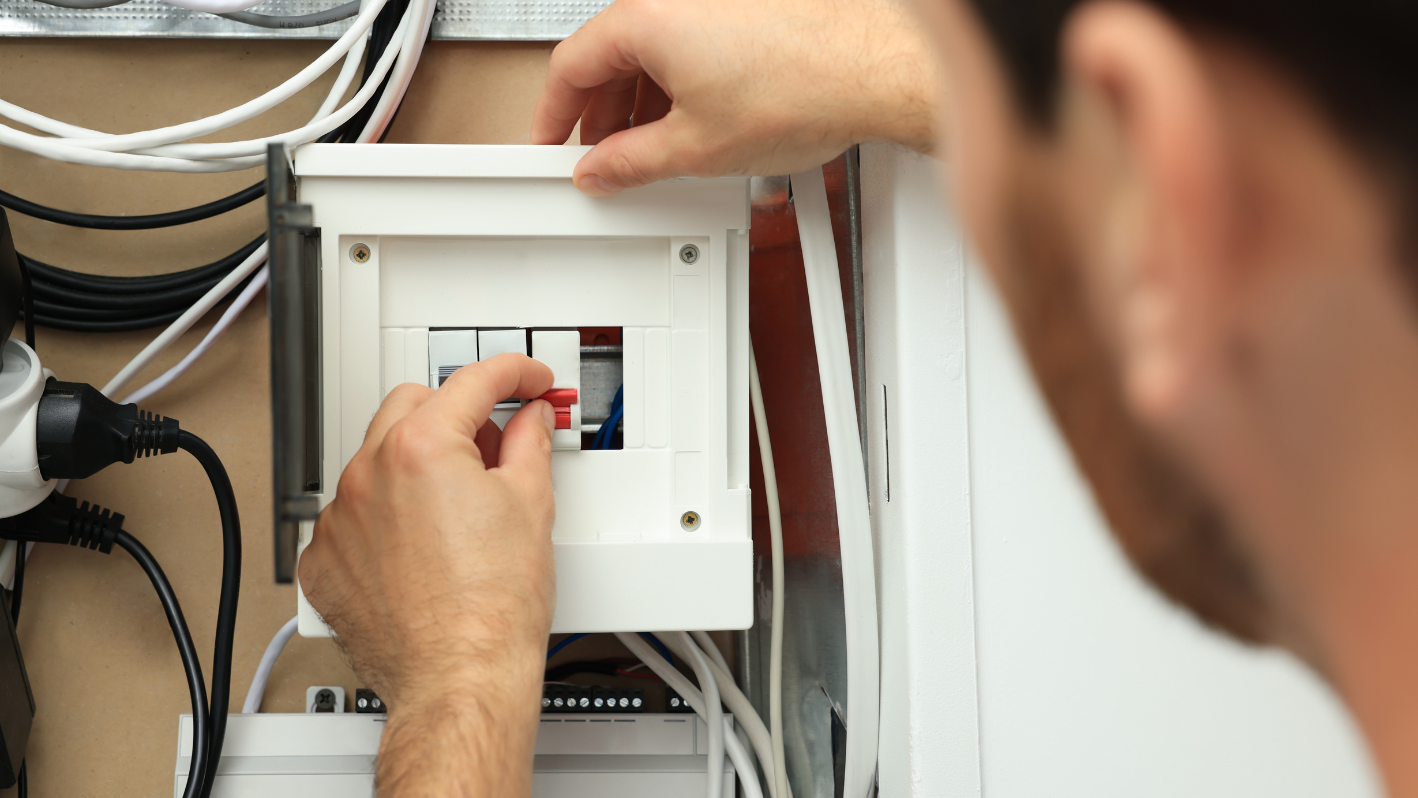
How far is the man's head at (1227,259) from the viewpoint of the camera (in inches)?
6.0

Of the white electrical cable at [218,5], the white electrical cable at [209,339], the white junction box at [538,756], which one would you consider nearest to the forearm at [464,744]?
the white junction box at [538,756]

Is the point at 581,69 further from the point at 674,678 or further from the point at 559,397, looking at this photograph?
the point at 674,678

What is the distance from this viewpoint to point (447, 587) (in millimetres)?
519

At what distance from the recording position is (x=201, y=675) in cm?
73

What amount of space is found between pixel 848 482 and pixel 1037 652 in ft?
0.56

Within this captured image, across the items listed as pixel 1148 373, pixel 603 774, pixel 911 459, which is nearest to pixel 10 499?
pixel 603 774

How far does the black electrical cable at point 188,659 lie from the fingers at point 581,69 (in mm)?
525

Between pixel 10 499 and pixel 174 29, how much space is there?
1.54 feet

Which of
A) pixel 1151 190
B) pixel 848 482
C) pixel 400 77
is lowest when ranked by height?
pixel 848 482

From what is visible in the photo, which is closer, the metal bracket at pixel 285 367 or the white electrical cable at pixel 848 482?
Answer: the metal bracket at pixel 285 367

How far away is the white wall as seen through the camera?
54 centimetres

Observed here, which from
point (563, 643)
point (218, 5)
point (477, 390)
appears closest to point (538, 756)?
point (563, 643)

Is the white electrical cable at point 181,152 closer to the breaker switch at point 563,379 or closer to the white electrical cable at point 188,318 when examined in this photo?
the white electrical cable at point 188,318

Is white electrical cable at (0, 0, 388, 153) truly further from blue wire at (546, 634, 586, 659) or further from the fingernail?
blue wire at (546, 634, 586, 659)
